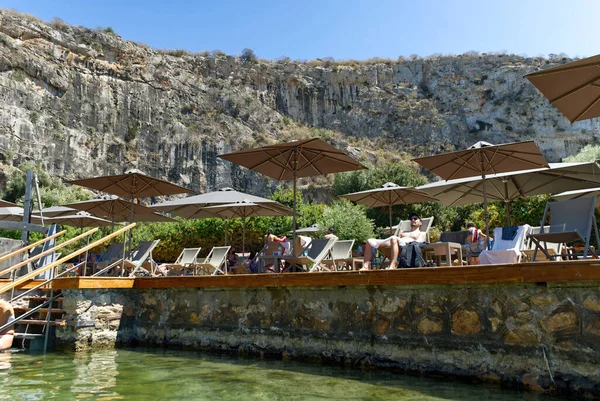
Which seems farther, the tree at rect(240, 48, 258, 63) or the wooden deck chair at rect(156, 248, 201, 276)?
the tree at rect(240, 48, 258, 63)

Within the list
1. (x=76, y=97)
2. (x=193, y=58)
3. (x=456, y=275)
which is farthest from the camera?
(x=193, y=58)

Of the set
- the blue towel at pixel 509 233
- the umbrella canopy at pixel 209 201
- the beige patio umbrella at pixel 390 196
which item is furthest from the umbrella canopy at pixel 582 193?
the umbrella canopy at pixel 209 201

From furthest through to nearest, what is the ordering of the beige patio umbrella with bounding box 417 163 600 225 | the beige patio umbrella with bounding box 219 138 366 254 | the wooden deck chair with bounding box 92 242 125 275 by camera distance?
the wooden deck chair with bounding box 92 242 125 275 → the beige patio umbrella with bounding box 417 163 600 225 → the beige patio umbrella with bounding box 219 138 366 254

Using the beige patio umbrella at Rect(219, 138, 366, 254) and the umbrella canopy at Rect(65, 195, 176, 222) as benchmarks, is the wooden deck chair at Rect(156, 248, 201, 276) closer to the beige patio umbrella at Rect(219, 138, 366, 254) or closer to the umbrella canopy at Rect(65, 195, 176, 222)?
the umbrella canopy at Rect(65, 195, 176, 222)

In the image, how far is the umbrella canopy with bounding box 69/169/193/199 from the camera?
28.0ft

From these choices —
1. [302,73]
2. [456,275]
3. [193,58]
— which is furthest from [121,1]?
[456,275]

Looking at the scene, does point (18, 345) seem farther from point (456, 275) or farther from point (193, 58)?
point (193, 58)

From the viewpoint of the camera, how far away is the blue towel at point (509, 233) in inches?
223

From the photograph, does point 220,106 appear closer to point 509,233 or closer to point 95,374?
point 509,233

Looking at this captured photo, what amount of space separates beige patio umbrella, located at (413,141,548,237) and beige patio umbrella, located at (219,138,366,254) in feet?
3.96

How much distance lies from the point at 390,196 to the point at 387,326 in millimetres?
5794

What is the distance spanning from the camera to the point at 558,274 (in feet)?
11.6

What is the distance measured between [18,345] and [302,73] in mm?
51723

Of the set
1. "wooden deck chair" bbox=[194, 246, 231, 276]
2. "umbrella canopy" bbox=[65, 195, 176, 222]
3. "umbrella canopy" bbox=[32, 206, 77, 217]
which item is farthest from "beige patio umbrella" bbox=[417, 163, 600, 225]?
"umbrella canopy" bbox=[32, 206, 77, 217]
